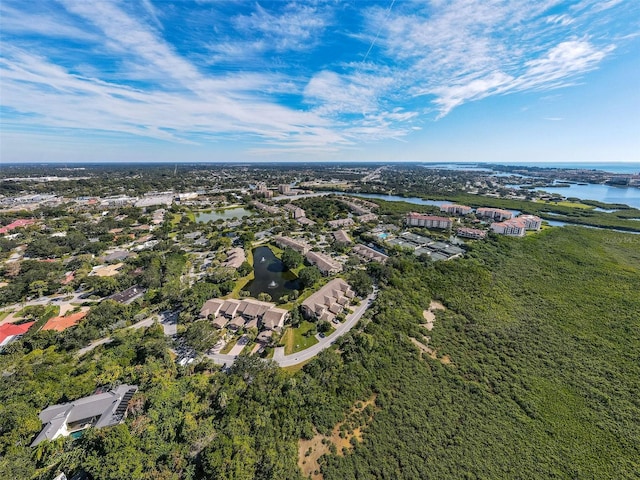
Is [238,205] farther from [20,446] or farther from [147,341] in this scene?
[20,446]

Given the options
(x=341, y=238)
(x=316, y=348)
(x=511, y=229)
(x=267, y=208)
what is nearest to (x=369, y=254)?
(x=341, y=238)

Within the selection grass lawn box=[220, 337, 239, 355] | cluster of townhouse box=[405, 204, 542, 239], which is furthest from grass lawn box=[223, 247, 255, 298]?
cluster of townhouse box=[405, 204, 542, 239]

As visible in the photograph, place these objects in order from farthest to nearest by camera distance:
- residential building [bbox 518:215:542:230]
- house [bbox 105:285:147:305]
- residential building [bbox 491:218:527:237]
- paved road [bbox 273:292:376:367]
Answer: residential building [bbox 518:215:542:230] < residential building [bbox 491:218:527:237] < house [bbox 105:285:147:305] < paved road [bbox 273:292:376:367]

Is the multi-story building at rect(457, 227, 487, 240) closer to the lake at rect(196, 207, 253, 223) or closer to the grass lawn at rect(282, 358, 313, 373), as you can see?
the grass lawn at rect(282, 358, 313, 373)

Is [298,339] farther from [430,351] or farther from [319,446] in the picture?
[430,351]

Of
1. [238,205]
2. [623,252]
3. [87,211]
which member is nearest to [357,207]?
[238,205]
